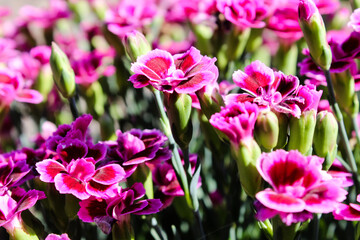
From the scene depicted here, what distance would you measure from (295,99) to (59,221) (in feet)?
1.34

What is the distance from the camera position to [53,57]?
2.48 feet

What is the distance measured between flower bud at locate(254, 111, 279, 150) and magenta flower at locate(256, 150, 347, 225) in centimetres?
5

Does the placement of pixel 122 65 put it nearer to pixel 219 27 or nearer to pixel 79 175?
pixel 219 27

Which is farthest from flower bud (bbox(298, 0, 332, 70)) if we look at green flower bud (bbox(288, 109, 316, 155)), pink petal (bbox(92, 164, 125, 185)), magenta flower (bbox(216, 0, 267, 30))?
pink petal (bbox(92, 164, 125, 185))

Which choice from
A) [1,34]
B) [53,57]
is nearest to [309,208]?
[53,57]

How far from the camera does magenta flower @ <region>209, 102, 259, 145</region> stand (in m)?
0.53

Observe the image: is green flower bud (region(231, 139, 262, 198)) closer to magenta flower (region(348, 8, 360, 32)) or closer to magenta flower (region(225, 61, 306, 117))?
magenta flower (region(225, 61, 306, 117))

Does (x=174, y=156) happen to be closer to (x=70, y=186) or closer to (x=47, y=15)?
(x=70, y=186)

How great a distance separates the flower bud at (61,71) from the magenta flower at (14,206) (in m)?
0.21

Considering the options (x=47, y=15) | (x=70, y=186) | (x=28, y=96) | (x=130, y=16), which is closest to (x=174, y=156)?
(x=70, y=186)

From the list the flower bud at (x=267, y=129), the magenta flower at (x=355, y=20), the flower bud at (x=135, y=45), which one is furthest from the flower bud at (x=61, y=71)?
the magenta flower at (x=355, y=20)

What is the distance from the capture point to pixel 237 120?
531 mm

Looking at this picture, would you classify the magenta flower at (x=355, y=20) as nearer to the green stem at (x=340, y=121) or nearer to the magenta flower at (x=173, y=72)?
the green stem at (x=340, y=121)

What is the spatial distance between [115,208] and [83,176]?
2.4 inches
